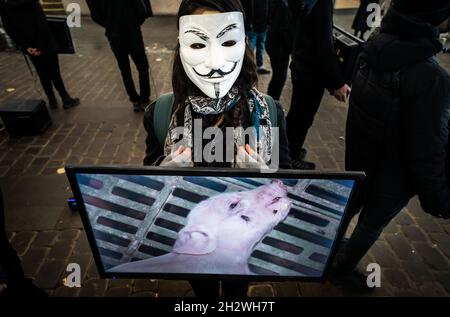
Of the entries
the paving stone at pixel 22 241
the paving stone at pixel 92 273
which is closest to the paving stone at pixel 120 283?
the paving stone at pixel 92 273

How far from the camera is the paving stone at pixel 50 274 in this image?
238 centimetres

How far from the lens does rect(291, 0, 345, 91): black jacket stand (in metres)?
2.47

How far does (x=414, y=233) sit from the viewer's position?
112 inches

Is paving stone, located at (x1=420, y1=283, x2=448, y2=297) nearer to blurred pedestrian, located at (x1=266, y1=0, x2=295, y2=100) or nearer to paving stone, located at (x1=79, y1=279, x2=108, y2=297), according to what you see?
paving stone, located at (x1=79, y1=279, x2=108, y2=297)

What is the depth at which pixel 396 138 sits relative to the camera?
1651mm

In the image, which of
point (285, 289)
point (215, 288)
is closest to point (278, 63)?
point (285, 289)

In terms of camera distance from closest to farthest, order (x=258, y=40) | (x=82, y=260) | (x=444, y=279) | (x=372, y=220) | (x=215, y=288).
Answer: (x=215, y=288)
(x=372, y=220)
(x=444, y=279)
(x=82, y=260)
(x=258, y=40)

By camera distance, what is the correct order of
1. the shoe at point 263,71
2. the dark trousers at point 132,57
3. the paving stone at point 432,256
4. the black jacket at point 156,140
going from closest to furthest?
the black jacket at point 156,140
the paving stone at point 432,256
the dark trousers at point 132,57
the shoe at point 263,71

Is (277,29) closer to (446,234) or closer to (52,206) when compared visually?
(446,234)

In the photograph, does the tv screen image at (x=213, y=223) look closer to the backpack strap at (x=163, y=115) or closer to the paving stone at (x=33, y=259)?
the backpack strap at (x=163, y=115)

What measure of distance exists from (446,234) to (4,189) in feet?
15.7

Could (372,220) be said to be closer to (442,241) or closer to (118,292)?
(442,241)

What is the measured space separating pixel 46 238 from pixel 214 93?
2.45 meters

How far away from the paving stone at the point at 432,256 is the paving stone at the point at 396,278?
1.07 feet
